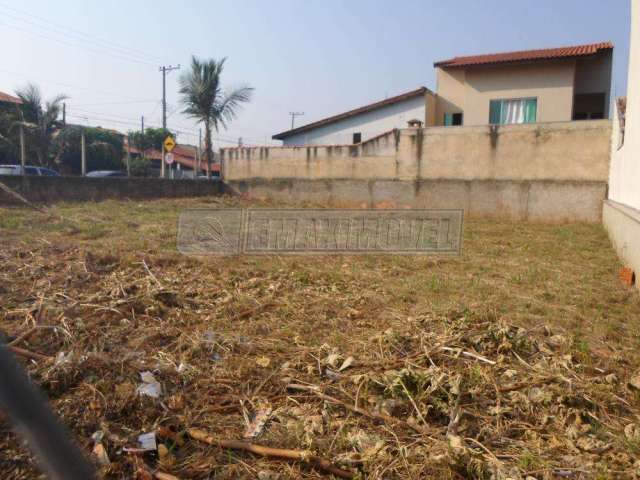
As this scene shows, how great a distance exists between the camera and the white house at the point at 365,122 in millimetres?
15797

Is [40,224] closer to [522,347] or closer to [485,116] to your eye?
[522,347]

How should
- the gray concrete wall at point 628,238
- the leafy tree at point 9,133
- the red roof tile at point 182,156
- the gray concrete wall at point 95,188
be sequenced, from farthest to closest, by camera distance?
the red roof tile at point 182,156
the leafy tree at point 9,133
the gray concrete wall at point 95,188
the gray concrete wall at point 628,238

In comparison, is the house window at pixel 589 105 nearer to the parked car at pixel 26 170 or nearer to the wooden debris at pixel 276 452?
the wooden debris at pixel 276 452

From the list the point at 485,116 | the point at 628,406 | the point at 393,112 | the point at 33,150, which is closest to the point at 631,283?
the point at 628,406

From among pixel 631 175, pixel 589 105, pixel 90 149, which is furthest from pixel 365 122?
pixel 90 149

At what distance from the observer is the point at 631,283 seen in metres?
4.89

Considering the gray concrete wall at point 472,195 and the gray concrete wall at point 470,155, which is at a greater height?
the gray concrete wall at point 470,155

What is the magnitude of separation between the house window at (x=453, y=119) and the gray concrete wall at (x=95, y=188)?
28.0 feet

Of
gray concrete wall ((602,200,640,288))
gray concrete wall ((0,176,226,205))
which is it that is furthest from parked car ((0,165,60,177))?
gray concrete wall ((602,200,640,288))

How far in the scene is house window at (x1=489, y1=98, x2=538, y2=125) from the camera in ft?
47.4

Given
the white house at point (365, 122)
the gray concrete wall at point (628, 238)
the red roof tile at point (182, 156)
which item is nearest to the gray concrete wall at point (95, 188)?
the white house at point (365, 122)

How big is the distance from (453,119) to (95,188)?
11534 millimetres

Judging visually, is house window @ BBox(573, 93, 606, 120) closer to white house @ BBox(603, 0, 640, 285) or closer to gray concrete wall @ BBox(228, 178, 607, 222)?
gray concrete wall @ BBox(228, 178, 607, 222)

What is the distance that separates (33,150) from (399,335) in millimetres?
18919
